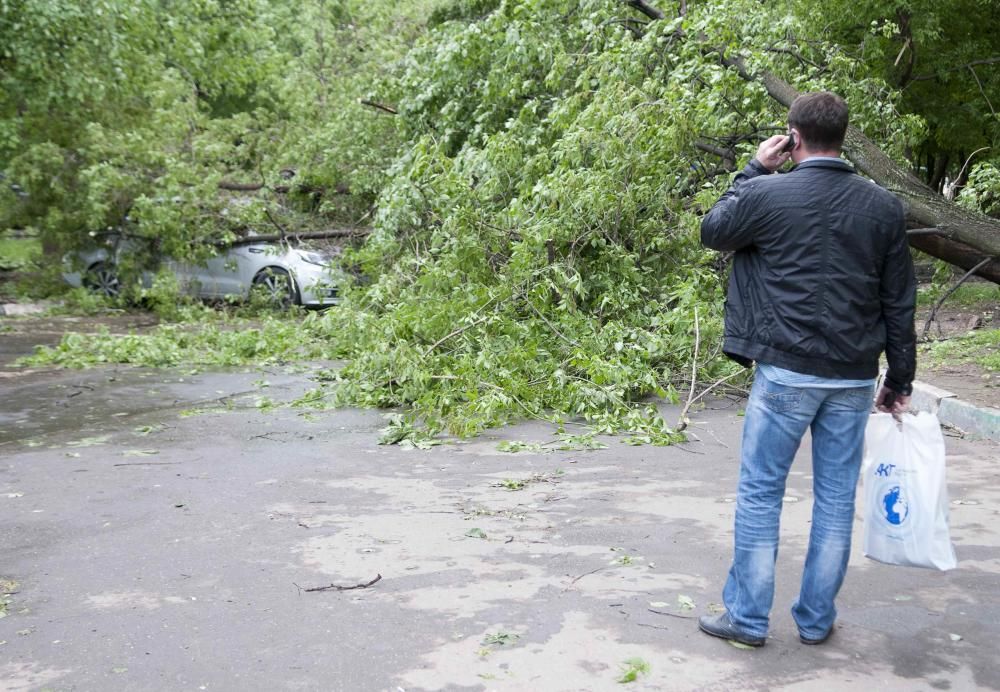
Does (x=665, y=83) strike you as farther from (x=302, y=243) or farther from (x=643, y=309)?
(x=302, y=243)

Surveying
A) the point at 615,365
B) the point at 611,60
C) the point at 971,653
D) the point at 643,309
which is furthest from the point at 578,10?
the point at 971,653

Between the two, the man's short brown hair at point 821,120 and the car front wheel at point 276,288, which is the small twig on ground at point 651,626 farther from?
the car front wheel at point 276,288

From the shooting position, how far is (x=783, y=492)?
368cm

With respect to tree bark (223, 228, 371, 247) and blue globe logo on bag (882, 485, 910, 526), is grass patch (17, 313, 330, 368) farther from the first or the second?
blue globe logo on bag (882, 485, 910, 526)

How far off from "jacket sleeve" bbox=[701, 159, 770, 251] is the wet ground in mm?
1538

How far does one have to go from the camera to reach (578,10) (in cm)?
1230

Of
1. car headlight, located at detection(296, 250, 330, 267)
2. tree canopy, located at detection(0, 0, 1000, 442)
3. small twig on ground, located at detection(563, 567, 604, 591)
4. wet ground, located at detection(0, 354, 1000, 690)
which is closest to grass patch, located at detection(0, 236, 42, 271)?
tree canopy, located at detection(0, 0, 1000, 442)

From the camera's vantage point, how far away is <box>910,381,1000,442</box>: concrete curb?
7562mm

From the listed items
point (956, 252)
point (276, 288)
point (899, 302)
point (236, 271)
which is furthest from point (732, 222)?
point (236, 271)

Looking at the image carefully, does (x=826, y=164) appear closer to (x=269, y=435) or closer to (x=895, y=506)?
(x=895, y=506)

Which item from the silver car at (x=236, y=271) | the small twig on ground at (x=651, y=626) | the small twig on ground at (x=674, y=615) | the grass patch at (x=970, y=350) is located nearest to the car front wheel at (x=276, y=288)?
the silver car at (x=236, y=271)

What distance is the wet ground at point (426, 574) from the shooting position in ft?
11.8

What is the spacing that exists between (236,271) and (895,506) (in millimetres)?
14812

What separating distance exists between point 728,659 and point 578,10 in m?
10.2
